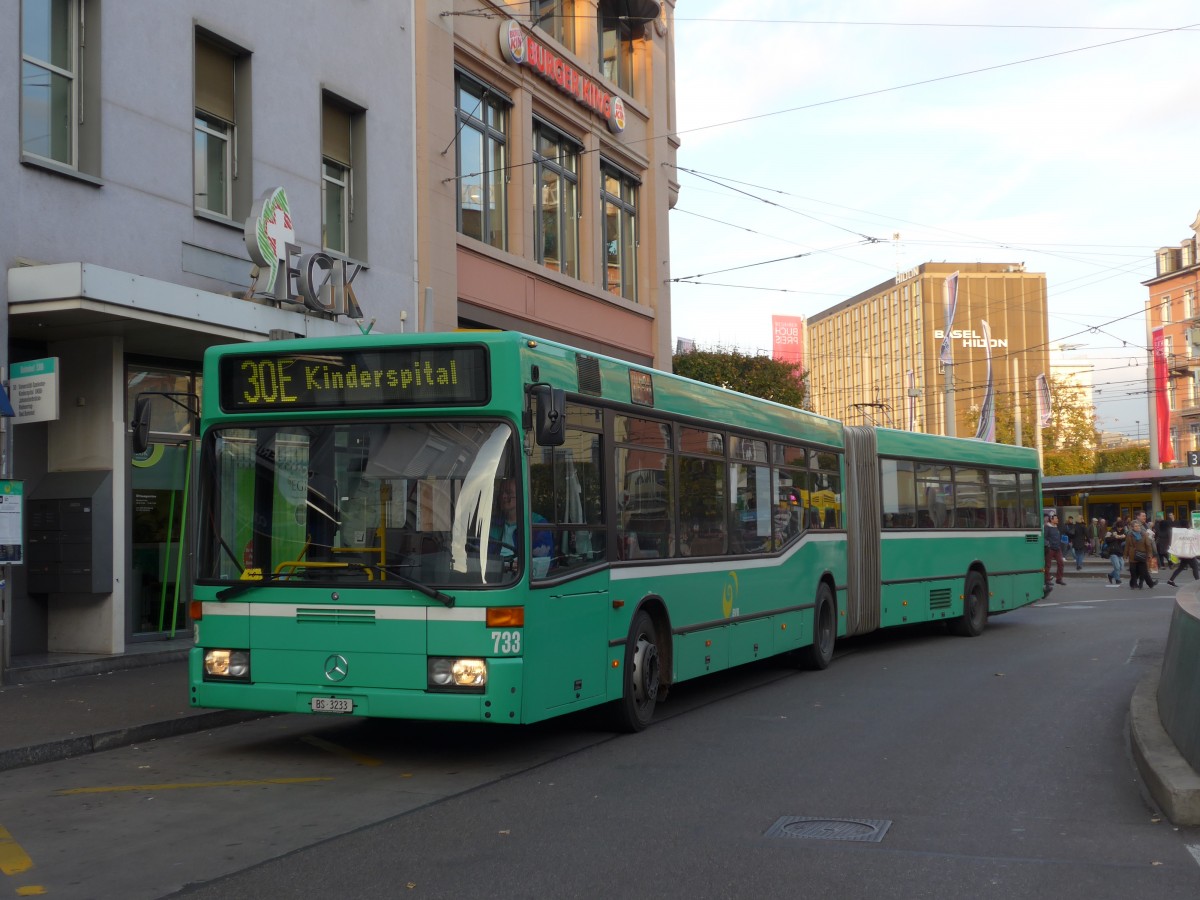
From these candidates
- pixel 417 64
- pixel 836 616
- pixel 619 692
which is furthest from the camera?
pixel 417 64

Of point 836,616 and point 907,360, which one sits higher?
point 907,360

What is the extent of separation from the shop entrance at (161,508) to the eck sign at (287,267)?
1552mm

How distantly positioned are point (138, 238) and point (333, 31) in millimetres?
5219

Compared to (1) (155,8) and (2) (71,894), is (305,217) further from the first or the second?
(2) (71,894)

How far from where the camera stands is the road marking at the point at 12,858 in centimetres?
618

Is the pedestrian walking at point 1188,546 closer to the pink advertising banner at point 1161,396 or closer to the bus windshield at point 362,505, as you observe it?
the pink advertising banner at point 1161,396

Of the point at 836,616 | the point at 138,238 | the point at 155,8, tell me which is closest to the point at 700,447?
Result: the point at 836,616

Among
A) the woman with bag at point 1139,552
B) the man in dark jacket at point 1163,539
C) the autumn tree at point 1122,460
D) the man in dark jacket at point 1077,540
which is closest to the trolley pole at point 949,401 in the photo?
the man in dark jacket at point 1077,540

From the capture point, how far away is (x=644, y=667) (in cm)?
1041

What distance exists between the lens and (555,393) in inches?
332

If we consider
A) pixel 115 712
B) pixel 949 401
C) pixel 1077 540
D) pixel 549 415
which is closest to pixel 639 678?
pixel 549 415

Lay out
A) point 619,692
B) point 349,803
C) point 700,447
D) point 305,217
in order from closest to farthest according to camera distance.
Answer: point 349,803
point 619,692
point 700,447
point 305,217

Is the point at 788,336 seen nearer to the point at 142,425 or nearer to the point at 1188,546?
the point at 1188,546

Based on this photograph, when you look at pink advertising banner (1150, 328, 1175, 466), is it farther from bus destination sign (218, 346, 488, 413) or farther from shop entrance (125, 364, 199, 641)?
bus destination sign (218, 346, 488, 413)
